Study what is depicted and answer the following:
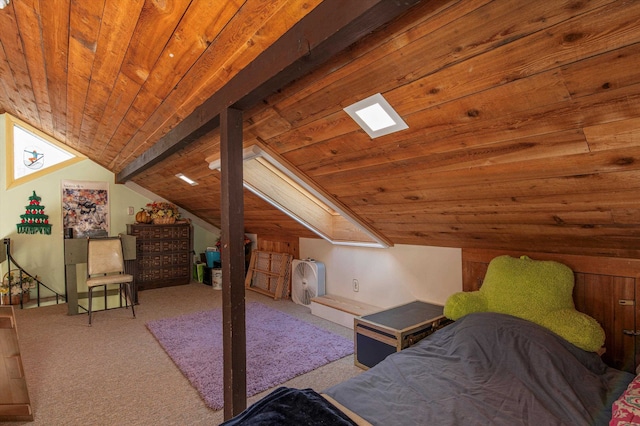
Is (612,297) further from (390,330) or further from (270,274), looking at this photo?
(270,274)

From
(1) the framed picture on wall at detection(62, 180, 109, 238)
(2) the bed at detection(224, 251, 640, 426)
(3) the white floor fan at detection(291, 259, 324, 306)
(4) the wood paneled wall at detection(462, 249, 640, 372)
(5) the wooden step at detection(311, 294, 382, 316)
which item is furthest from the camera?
(1) the framed picture on wall at detection(62, 180, 109, 238)

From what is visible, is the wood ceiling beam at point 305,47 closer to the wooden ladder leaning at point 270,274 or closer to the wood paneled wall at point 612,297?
the wood paneled wall at point 612,297

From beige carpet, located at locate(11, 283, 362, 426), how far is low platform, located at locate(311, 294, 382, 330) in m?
0.09

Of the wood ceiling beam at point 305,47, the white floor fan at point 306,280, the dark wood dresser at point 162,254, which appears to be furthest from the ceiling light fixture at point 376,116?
the dark wood dresser at point 162,254

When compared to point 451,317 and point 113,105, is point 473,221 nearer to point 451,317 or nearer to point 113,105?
Result: point 451,317

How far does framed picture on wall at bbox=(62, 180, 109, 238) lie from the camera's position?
5078mm

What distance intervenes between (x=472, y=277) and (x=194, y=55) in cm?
246

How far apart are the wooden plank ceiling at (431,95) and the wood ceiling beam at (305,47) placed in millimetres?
63

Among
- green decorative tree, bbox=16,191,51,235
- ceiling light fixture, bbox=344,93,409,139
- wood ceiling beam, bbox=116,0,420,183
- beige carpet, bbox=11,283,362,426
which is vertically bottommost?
beige carpet, bbox=11,283,362,426

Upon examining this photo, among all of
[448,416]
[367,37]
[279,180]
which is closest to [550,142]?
[367,37]

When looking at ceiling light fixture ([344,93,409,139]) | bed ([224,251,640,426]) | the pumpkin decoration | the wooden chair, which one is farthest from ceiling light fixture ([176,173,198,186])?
bed ([224,251,640,426])

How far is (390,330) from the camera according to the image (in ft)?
7.68

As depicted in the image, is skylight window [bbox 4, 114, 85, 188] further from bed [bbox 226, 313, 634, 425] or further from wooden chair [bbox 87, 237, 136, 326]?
bed [bbox 226, 313, 634, 425]

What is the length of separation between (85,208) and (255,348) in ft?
13.2
